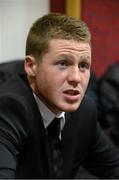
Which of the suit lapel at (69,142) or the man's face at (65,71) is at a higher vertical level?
the man's face at (65,71)

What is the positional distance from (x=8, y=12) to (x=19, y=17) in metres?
0.08

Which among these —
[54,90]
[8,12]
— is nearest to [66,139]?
[54,90]

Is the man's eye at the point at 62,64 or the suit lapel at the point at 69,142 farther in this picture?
the suit lapel at the point at 69,142

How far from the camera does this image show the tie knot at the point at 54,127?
132 centimetres

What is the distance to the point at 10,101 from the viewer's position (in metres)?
1.21

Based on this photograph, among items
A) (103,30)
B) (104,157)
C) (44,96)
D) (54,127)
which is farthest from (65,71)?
(103,30)

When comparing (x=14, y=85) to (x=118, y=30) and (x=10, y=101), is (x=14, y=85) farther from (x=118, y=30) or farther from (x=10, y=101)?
(x=118, y=30)

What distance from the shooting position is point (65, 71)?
1.17 metres

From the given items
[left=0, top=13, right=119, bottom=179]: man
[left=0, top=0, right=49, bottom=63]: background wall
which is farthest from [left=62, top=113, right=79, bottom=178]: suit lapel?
[left=0, top=0, right=49, bottom=63]: background wall

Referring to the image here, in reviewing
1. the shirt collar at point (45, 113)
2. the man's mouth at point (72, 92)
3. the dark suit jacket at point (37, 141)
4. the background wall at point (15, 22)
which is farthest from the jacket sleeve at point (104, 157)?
the background wall at point (15, 22)

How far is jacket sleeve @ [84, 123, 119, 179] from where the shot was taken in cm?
150

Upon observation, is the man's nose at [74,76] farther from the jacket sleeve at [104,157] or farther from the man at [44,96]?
the jacket sleeve at [104,157]

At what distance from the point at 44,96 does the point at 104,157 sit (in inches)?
14.5

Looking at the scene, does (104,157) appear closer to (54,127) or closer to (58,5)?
(54,127)
